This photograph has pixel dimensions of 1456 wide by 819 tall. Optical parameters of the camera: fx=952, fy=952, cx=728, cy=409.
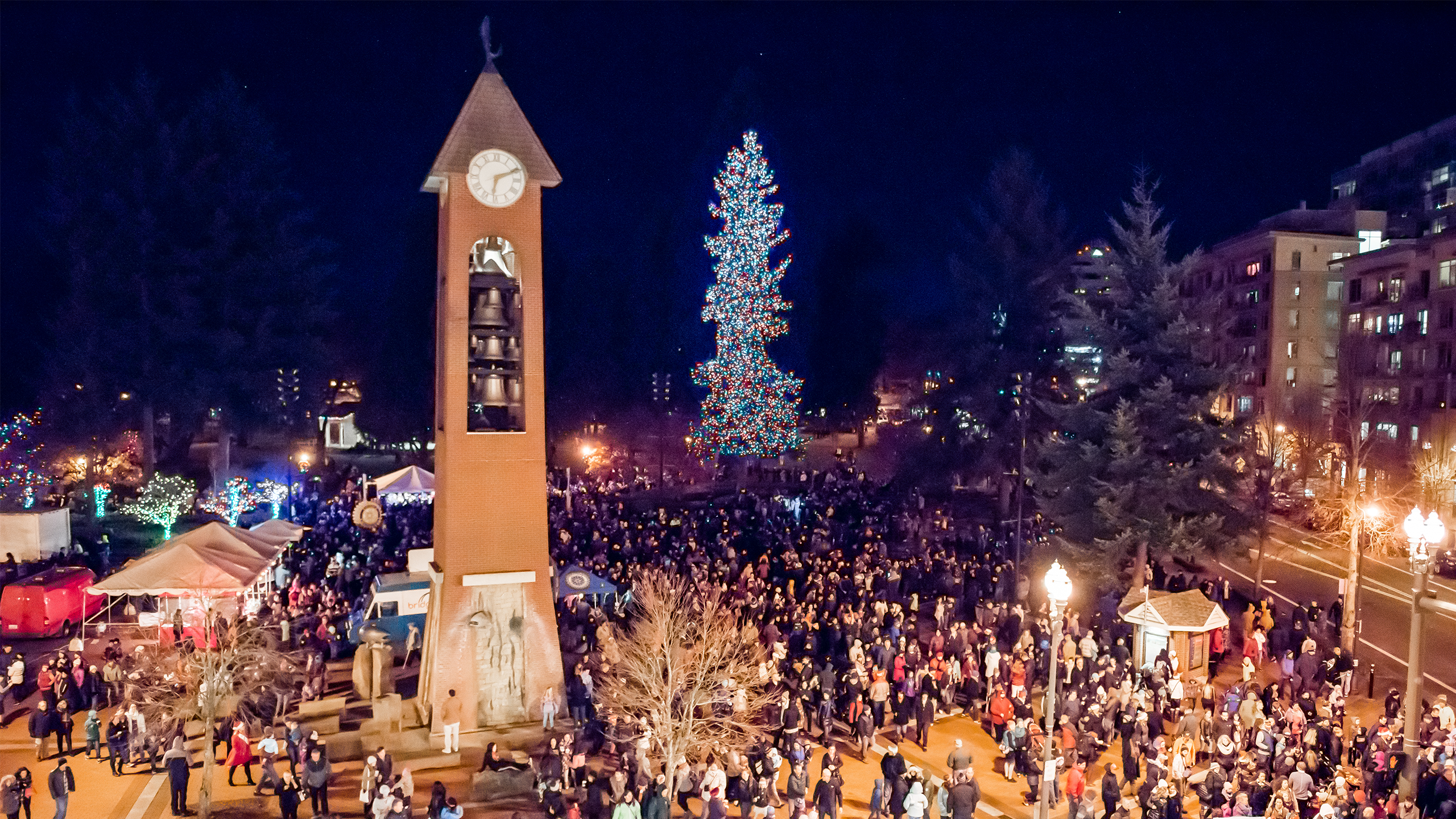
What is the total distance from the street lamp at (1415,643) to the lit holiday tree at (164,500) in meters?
35.2

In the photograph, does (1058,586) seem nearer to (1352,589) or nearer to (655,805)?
(655,805)

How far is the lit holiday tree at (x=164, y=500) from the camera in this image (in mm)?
33562

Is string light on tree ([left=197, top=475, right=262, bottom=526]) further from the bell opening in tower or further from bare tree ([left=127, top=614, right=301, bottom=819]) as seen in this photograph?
the bell opening in tower

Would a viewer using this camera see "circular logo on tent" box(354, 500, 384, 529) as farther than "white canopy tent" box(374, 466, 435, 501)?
No

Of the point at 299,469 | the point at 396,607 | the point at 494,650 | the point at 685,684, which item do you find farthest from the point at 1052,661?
the point at 299,469

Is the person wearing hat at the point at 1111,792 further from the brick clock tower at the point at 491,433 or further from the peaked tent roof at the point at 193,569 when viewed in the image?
the peaked tent roof at the point at 193,569

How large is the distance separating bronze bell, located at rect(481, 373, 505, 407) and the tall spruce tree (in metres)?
15.8

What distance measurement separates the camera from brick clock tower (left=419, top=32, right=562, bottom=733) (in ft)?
52.9

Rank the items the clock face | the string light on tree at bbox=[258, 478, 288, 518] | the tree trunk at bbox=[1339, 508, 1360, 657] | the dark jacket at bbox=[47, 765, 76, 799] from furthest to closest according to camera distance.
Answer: the string light on tree at bbox=[258, 478, 288, 518] < the tree trunk at bbox=[1339, 508, 1360, 657] < the clock face < the dark jacket at bbox=[47, 765, 76, 799]

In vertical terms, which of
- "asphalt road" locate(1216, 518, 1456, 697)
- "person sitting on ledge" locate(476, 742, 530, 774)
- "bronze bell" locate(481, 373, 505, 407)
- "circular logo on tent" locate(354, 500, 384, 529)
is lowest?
"asphalt road" locate(1216, 518, 1456, 697)

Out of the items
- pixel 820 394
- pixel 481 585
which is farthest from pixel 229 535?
pixel 820 394

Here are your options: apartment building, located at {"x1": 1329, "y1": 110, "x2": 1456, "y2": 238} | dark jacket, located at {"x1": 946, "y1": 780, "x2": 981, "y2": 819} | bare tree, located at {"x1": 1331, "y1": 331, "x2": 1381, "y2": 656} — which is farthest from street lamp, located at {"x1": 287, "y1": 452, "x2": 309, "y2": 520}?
apartment building, located at {"x1": 1329, "y1": 110, "x2": 1456, "y2": 238}

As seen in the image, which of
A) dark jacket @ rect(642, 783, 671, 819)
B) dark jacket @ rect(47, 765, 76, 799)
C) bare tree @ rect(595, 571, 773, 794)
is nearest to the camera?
dark jacket @ rect(642, 783, 671, 819)

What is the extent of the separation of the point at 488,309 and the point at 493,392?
1.45 m
